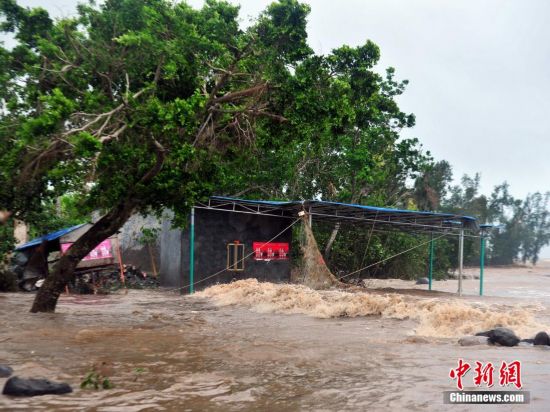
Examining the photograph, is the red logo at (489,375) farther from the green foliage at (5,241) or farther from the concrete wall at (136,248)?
the concrete wall at (136,248)

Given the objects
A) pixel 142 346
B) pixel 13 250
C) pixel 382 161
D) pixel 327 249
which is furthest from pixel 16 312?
pixel 382 161

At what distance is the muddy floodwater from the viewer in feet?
18.1

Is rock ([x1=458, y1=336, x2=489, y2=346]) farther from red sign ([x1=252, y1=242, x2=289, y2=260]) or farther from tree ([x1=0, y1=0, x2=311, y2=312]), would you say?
red sign ([x1=252, y1=242, x2=289, y2=260])

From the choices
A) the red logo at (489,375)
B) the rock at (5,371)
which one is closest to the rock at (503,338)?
the red logo at (489,375)

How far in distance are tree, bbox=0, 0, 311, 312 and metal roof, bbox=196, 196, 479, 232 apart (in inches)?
285

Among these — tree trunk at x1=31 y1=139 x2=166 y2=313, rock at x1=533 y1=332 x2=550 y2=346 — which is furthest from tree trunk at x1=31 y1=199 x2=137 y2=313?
rock at x1=533 y1=332 x2=550 y2=346

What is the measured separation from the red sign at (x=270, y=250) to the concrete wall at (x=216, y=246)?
0.55ft

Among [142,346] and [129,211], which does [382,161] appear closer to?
[129,211]

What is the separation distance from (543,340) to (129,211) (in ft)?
26.6

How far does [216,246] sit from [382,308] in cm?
849

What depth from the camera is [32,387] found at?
214 inches

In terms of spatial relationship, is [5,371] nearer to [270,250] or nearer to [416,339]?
[416,339]

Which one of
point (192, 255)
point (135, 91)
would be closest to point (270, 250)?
point (192, 255)

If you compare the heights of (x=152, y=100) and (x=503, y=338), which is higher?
(x=152, y=100)
